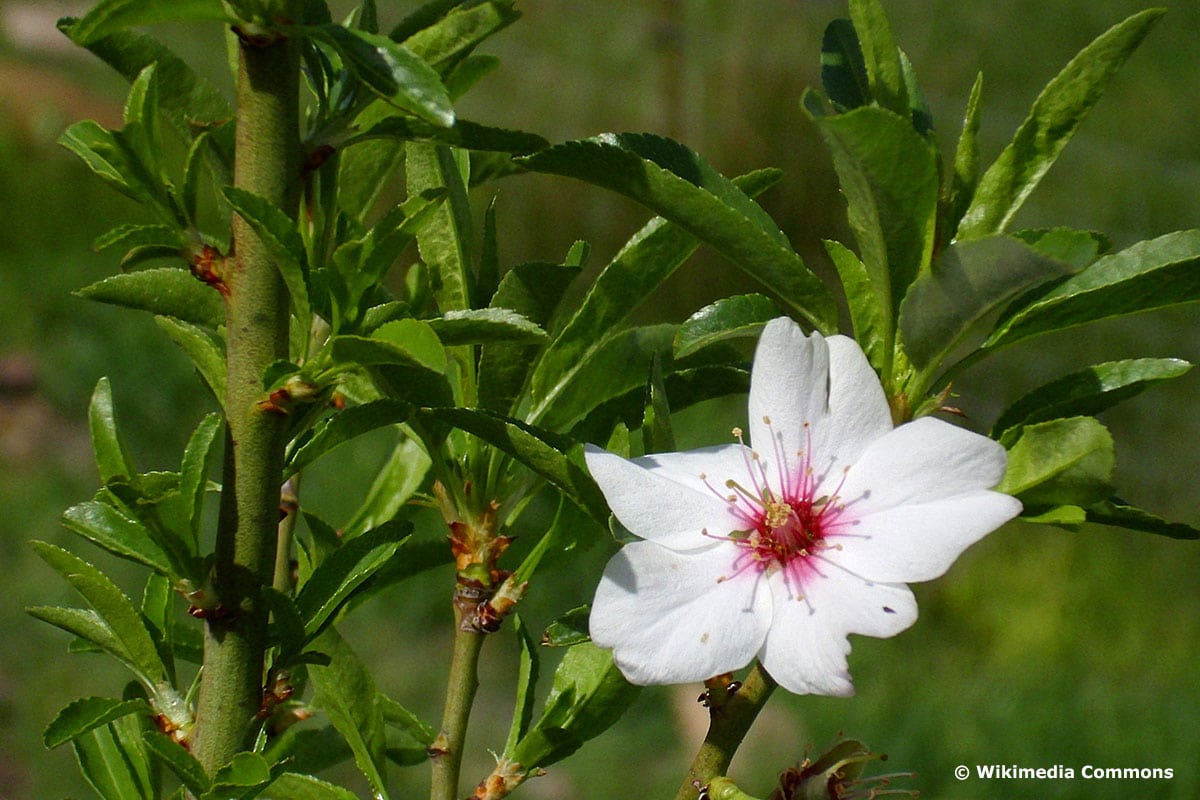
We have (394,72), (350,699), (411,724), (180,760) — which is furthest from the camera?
(411,724)

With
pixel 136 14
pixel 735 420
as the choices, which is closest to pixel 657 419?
pixel 136 14

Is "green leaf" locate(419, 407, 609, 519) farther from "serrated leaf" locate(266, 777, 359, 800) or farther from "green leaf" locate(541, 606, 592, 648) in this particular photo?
"serrated leaf" locate(266, 777, 359, 800)

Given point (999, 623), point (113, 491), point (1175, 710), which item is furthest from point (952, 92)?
point (113, 491)

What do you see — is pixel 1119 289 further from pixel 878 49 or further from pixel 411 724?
pixel 411 724

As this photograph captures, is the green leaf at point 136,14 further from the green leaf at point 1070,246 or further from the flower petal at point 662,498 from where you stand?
the green leaf at point 1070,246

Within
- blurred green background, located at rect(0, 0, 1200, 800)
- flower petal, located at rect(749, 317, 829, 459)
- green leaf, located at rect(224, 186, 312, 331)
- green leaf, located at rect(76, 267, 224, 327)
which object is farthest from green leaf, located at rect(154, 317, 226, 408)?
blurred green background, located at rect(0, 0, 1200, 800)

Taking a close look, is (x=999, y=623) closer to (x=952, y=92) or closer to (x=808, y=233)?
(x=808, y=233)

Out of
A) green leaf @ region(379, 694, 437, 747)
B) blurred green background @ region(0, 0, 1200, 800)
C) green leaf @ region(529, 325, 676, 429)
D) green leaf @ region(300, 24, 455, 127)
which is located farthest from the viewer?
blurred green background @ region(0, 0, 1200, 800)

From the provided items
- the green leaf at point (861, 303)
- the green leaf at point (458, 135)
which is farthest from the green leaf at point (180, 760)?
the green leaf at point (861, 303)
